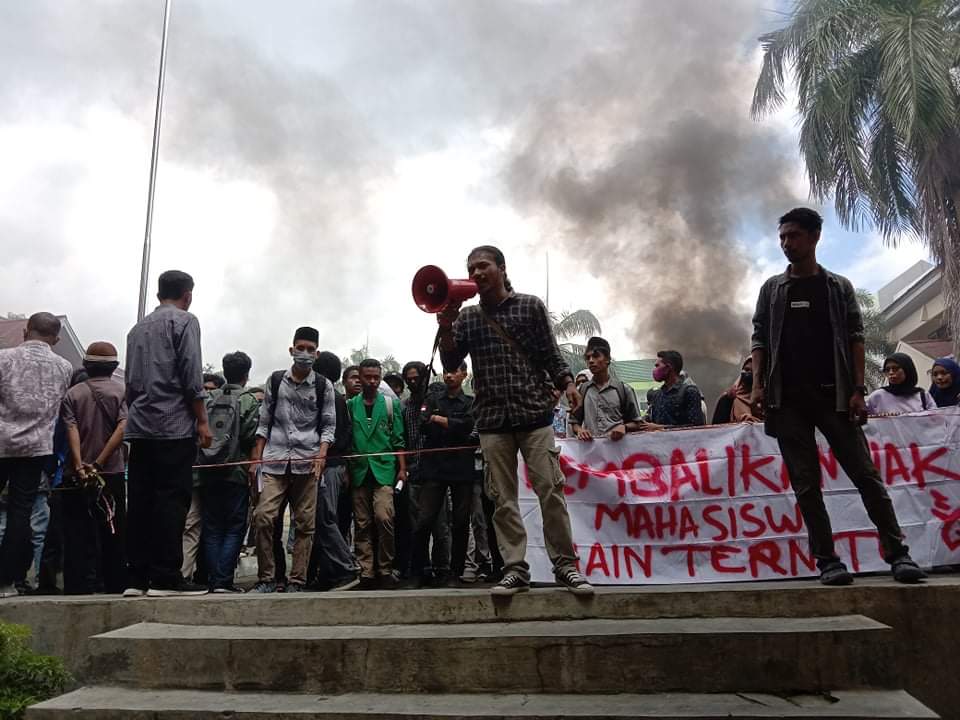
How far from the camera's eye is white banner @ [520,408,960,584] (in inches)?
189

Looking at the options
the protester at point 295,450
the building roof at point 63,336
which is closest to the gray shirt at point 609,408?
the protester at point 295,450

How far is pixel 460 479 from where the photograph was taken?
5867 millimetres

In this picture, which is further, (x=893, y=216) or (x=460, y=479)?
(x=893, y=216)

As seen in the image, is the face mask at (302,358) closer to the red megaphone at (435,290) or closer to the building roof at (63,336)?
the red megaphone at (435,290)

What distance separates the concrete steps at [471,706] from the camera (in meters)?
2.93

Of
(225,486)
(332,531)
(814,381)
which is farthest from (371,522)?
(814,381)

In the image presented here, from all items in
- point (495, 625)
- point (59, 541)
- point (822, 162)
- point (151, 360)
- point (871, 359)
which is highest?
point (822, 162)

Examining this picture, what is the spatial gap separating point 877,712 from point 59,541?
5.55 metres

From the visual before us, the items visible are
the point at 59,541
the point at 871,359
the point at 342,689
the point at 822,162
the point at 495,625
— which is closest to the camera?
the point at 342,689

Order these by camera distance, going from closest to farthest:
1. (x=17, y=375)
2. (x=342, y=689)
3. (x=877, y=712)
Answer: (x=877, y=712) → (x=342, y=689) → (x=17, y=375)

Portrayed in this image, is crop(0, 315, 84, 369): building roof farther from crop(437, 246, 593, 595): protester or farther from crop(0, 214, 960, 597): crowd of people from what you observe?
crop(437, 246, 593, 595): protester

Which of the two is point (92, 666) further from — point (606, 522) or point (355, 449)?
point (606, 522)

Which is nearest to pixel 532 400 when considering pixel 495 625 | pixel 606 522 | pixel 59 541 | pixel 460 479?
pixel 495 625

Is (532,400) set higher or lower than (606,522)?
higher
